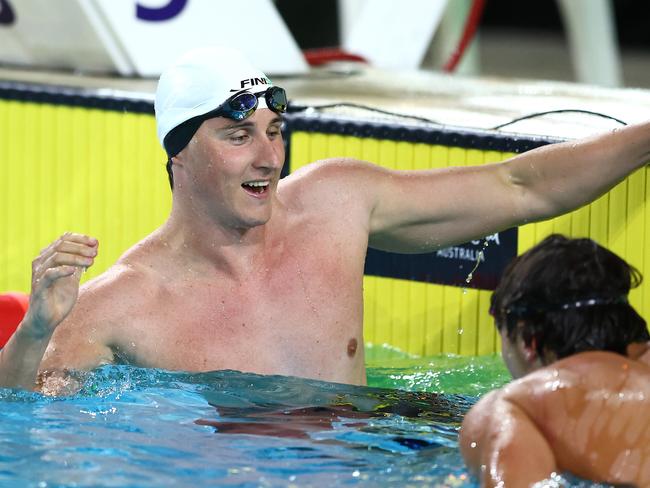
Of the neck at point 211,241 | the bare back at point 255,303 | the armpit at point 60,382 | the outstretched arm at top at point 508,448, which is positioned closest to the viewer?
the outstretched arm at top at point 508,448

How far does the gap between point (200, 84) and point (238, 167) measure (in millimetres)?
230

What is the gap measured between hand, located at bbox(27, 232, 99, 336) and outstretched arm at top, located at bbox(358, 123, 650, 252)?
2.90 feet

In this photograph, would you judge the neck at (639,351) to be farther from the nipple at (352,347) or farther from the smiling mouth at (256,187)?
the smiling mouth at (256,187)

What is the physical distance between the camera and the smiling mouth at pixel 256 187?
354 centimetres

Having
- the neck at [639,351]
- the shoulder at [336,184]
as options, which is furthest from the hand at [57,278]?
A: the neck at [639,351]

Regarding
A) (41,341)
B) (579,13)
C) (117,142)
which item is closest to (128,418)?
(41,341)

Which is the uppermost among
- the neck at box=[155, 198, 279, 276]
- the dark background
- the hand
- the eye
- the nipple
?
the dark background

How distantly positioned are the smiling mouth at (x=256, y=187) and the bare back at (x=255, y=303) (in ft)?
0.47

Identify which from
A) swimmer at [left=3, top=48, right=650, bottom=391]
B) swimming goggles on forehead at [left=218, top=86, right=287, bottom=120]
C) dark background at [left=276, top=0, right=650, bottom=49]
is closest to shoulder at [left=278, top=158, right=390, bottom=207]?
swimmer at [left=3, top=48, right=650, bottom=391]

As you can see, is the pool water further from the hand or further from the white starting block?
the white starting block

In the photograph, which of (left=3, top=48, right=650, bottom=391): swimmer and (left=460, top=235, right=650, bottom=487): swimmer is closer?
(left=460, top=235, right=650, bottom=487): swimmer

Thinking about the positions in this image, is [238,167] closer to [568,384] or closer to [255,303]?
[255,303]

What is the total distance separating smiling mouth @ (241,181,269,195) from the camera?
3.54m

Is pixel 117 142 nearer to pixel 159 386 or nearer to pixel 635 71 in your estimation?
pixel 159 386
